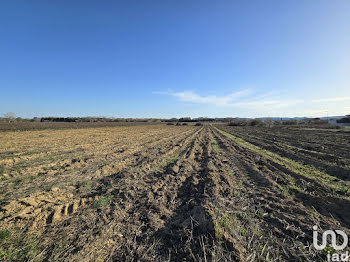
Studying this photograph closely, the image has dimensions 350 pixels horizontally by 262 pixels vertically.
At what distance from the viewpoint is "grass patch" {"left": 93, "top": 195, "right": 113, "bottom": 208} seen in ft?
14.6

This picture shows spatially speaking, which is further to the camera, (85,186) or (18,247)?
(85,186)

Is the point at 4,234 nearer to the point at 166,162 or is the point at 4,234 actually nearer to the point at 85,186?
the point at 85,186

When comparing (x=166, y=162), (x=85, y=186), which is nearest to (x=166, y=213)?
(x=85, y=186)

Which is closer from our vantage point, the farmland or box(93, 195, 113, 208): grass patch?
the farmland

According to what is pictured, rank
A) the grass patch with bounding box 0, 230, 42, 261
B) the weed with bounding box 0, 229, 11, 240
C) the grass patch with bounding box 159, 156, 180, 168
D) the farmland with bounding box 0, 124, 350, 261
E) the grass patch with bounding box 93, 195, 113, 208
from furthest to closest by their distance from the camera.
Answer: the grass patch with bounding box 159, 156, 180, 168 → the grass patch with bounding box 93, 195, 113, 208 → the weed with bounding box 0, 229, 11, 240 → the farmland with bounding box 0, 124, 350, 261 → the grass patch with bounding box 0, 230, 42, 261

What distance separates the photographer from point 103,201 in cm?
466

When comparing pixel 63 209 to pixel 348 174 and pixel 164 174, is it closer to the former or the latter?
pixel 164 174

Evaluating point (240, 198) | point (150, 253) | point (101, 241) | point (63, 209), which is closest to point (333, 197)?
point (240, 198)

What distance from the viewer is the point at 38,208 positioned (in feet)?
13.6

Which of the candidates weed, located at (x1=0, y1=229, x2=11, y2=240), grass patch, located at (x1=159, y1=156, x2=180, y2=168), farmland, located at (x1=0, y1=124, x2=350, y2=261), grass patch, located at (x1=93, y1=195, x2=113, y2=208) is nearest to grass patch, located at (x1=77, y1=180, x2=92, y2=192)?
farmland, located at (x1=0, y1=124, x2=350, y2=261)

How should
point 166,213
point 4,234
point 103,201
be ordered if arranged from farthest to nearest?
point 103,201
point 166,213
point 4,234

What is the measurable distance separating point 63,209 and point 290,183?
7.95 metres

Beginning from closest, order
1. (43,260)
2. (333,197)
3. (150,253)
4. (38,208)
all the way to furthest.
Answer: (43,260) → (150,253) → (38,208) → (333,197)

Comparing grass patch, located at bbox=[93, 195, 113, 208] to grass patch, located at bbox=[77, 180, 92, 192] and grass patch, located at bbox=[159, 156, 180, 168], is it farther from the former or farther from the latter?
grass patch, located at bbox=[159, 156, 180, 168]
